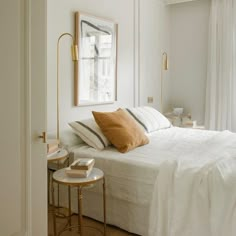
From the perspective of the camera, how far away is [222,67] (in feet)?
15.1

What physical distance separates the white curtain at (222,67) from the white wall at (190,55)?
0.53ft

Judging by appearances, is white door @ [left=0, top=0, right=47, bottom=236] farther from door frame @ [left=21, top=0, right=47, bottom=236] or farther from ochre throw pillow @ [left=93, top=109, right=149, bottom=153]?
ochre throw pillow @ [left=93, top=109, right=149, bottom=153]

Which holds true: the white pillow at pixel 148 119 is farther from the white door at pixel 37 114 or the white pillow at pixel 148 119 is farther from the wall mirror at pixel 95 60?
the white door at pixel 37 114

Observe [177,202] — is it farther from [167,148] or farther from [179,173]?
[167,148]

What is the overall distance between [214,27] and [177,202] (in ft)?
11.1

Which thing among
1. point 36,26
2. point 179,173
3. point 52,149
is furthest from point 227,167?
point 36,26

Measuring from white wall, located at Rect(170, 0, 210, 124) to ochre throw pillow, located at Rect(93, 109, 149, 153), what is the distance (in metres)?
2.25

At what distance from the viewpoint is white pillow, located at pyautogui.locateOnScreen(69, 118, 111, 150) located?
282cm

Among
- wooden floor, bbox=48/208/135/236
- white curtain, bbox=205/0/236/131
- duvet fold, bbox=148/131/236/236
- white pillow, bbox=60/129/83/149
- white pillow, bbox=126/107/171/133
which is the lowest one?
wooden floor, bbox=48/208/135/236

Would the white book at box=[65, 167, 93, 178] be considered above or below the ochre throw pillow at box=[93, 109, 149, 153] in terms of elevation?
below

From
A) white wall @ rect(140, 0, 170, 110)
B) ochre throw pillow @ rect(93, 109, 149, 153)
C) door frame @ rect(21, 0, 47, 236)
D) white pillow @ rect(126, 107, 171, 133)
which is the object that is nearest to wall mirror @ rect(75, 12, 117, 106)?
white pillow @ rect(126, 107, 171, 133)

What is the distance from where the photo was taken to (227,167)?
2.12 m

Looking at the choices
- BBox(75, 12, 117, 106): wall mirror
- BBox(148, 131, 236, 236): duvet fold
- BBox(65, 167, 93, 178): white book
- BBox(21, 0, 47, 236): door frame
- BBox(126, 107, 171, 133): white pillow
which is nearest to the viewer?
BBox(21, 0, 47, 236): door frame

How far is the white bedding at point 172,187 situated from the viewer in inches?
75.9
